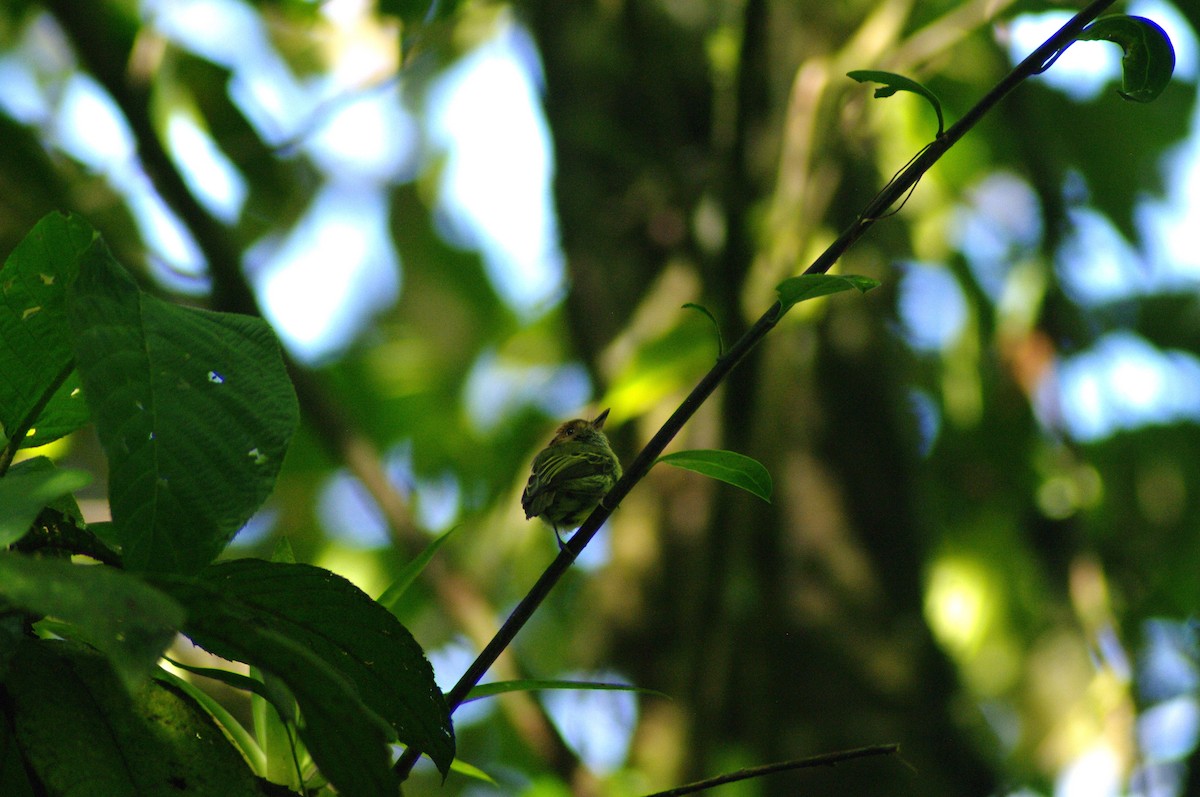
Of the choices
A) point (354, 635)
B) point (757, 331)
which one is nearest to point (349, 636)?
point (354, 635)

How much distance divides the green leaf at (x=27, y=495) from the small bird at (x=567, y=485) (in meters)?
1.23

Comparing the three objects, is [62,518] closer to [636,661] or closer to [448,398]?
[636,661]

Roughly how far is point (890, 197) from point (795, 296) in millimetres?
113

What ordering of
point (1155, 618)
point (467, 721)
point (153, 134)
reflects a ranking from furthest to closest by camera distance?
point (467, 721), point (1155, 618), point (153, 134)

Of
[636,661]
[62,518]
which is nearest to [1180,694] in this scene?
[636,661]

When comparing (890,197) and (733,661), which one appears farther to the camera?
(733,661)

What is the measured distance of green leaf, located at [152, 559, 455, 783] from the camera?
931 mm

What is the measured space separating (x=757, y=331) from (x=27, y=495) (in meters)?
0.54

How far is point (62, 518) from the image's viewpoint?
1.00 metres

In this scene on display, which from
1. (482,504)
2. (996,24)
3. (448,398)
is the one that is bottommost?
(482,504)

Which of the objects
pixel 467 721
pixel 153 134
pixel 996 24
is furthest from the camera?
pixel 467 721

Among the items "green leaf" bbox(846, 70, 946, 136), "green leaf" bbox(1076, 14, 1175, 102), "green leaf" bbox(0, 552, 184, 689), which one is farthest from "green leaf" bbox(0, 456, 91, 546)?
"green leaf" bbox(1076, 14, 1175, 102)

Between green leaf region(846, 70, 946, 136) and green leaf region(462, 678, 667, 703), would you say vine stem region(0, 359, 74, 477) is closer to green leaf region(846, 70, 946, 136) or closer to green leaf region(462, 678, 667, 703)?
green leaf region(462, 678, 667, 703)

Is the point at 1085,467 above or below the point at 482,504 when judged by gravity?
above
